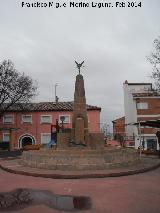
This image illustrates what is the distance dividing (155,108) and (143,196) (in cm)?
3104

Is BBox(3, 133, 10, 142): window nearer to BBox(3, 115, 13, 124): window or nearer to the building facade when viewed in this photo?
BBox(3, 115, 13, 124): window

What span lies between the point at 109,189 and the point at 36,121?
31.3 m

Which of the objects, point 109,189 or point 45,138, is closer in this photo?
point 109,189

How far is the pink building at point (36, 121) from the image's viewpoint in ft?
124

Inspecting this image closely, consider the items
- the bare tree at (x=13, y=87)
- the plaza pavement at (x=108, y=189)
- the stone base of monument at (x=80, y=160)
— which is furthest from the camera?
the bare tree at (x=13, y=87)

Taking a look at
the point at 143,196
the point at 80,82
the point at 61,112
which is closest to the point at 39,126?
the point at 61,112

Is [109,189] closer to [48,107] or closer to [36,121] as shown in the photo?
[36,121]

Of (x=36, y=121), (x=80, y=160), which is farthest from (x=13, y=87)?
(x=80, y=160)

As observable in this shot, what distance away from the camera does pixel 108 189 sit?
7965 millimetres

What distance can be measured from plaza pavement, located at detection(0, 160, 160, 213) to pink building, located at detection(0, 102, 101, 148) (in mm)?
27229

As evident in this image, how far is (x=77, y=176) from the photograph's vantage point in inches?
392

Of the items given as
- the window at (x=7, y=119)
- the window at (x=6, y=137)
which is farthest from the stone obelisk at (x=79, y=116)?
the window at (x=7, y=119)

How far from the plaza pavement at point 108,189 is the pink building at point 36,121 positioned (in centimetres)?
2723

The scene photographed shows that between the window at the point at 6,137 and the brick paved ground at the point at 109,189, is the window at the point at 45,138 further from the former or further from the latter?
the brick paved ground at the point at 109,189
